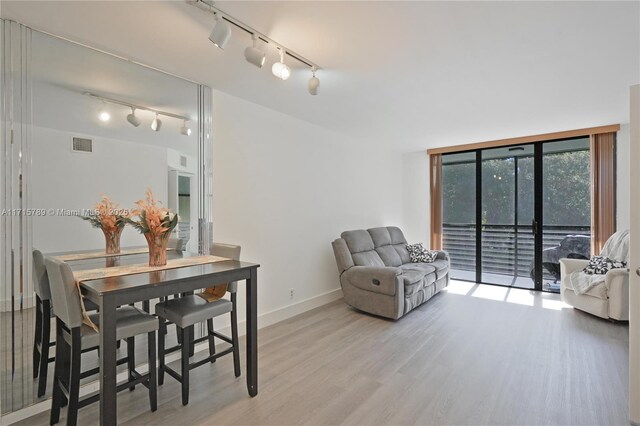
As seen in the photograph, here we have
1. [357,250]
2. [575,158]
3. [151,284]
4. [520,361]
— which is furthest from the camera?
[575,158]

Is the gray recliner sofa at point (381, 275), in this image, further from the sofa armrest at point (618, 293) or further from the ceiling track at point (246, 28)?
the ceiling track at point (246, 28)

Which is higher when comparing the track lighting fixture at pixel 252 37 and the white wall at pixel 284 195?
the track lighting fixture at pixel 252 37

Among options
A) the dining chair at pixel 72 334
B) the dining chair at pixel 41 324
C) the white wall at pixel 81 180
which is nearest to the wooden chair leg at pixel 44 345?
the dining chair at pixel 41 324

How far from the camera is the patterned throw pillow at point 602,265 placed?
377 cm

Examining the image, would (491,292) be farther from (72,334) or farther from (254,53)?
(72,334)

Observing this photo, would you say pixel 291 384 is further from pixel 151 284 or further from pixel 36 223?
pixel 36 223

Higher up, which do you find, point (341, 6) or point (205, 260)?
point (341, 6)

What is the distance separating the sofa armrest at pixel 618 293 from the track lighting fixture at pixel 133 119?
16.7 ft

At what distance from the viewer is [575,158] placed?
471 centimetres

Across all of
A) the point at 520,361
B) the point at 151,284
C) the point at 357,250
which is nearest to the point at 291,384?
the point at 151,284

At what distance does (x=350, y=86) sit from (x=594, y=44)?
180cm

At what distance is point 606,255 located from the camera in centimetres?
405

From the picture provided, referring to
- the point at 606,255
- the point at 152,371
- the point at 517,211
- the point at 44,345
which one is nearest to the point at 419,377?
the point at 152,371

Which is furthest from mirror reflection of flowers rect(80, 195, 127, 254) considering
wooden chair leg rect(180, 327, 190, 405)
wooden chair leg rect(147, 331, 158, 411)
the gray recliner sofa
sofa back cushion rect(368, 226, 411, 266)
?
sofa back cushion rect(368, 226, 411, 266)
